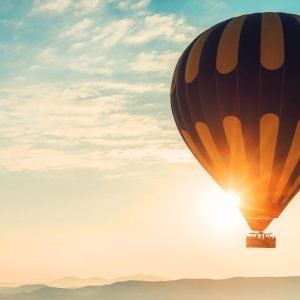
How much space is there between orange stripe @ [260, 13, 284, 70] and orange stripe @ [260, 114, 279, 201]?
267 cm

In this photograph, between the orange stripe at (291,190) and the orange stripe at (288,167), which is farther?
the orange stripe at (291,190)

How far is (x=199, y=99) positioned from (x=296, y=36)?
589 cm

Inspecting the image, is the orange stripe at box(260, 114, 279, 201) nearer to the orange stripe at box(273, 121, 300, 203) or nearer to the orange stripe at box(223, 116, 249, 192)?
the orange stripe at box(273, 121, 300, 203)

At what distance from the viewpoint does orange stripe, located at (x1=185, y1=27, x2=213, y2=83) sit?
39750 millimetres

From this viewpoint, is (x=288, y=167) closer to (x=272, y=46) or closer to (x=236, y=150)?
(x=236, y=150)

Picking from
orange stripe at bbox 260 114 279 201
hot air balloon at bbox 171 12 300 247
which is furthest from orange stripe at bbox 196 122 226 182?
orange stripe at bbox 260 114 279 201

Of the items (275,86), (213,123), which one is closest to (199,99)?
(213,123)

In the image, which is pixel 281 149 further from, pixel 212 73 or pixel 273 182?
pixel 212 73

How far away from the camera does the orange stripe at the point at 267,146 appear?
38.6 metres

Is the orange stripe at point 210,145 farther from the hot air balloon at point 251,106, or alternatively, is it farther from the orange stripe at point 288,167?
the orange stripe at point 288,167

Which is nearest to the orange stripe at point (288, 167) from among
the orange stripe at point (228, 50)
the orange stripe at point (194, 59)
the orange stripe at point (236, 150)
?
the orange stripe at point (236, 150)

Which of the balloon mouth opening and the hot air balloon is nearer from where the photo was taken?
the hot air balloon

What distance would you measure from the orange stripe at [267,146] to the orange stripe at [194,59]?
438 centimetres

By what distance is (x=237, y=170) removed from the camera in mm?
39969
